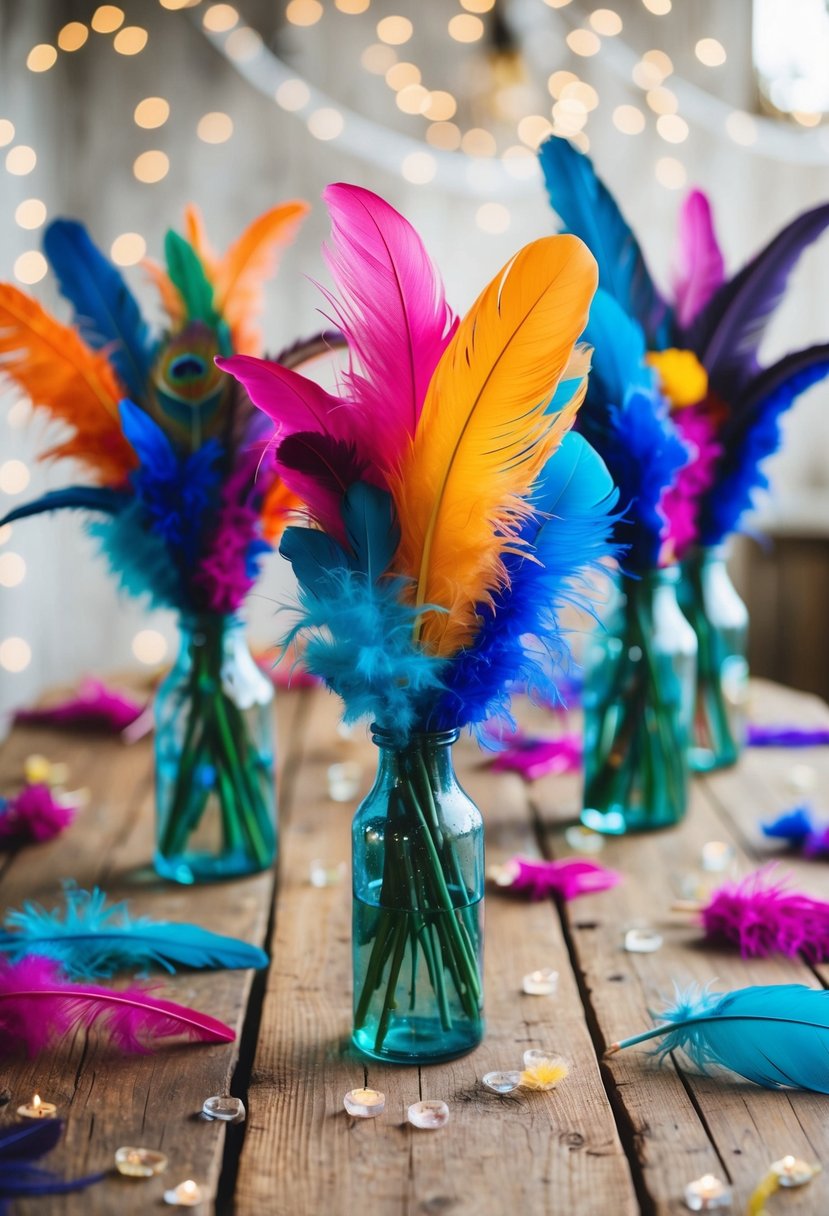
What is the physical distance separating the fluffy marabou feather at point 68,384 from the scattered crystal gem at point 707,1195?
2.82 feet

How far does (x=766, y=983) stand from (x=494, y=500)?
0.51 m

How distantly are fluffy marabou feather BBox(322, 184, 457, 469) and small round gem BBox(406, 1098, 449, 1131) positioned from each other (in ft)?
1.50

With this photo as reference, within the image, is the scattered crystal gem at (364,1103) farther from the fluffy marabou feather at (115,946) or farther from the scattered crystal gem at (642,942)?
the scattered crystal gem at (642,942)

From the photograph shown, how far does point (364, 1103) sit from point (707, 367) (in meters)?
1.00

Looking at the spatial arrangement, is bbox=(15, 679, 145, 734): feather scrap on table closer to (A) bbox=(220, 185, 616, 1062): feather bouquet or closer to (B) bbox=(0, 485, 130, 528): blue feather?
(B) bbox=(0, 485, 130, 528): blue feather

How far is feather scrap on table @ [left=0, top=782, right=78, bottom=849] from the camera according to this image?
4.81 ft

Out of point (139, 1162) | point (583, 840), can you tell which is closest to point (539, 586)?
point (139, 1162)

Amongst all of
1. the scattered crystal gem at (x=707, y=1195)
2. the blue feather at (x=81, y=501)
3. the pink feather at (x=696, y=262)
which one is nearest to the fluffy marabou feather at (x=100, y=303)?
the blue feather at (x=81, y=501)

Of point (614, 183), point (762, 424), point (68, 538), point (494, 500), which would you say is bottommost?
point (68, 538)

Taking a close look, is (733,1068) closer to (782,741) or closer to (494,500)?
(494,500)

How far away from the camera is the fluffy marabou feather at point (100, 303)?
1.33 metres

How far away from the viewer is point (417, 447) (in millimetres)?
907

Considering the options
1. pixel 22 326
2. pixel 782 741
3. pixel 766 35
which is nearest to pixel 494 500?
pixel 22 326

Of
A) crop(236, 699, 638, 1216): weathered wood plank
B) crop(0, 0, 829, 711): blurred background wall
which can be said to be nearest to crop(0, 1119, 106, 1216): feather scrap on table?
crop(236, 699, 638, 1216): weathered wood plank
